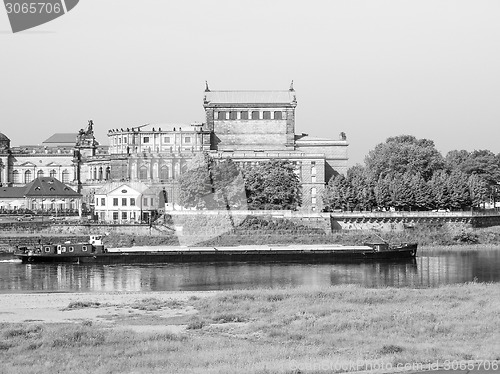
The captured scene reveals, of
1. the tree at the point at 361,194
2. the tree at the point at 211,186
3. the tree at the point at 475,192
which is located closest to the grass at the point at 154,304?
the tree at the point at 211,186

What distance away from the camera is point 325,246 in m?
82.8

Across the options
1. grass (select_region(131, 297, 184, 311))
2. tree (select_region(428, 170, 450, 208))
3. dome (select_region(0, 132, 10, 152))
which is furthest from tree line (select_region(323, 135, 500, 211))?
grass (select_region(131, 297, 184, 311))

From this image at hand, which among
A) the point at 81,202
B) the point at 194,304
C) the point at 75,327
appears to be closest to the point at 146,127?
the point at 81,202

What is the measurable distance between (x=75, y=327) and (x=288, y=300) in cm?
1141

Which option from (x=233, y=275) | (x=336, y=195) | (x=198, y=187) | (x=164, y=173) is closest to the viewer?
(x=233, y=275)

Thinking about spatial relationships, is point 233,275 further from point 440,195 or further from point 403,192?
point 440,195

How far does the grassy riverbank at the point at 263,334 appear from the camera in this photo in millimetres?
29859

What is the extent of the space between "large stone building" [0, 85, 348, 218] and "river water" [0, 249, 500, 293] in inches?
1330

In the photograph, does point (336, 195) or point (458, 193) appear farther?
point (458, 193)

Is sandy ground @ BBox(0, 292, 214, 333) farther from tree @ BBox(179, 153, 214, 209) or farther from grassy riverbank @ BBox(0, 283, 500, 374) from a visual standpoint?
tree @ BBox(179, 153, 214, 209)

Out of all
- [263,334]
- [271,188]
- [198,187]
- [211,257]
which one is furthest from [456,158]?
[263,334]

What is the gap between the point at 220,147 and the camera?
11075cm

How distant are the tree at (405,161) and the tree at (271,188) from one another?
52.4 feet

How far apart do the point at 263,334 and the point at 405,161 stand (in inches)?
3337
